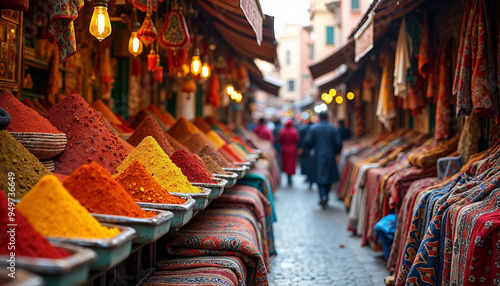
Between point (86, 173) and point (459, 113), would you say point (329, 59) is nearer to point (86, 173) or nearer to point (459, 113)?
point (459, 113)

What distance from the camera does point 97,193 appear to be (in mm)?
1964

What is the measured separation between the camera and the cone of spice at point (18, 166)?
211 centimetres

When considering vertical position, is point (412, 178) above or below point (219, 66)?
below

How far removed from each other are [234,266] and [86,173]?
4.18 feet

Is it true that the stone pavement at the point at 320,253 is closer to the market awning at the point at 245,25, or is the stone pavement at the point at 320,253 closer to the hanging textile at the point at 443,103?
the hanging textile at the point at 443,103

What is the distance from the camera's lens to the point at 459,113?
452 cm

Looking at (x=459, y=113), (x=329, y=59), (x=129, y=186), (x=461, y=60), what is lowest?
→ (x=129, y=186)

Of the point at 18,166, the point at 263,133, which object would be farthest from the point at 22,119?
the point at 263,133

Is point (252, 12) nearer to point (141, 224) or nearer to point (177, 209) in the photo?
point (177, 209)

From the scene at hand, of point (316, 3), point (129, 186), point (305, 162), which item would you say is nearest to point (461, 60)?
point (129, 186)

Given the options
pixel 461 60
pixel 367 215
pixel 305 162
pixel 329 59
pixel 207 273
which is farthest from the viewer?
pixel 305 162

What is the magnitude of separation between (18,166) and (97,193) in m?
0.48

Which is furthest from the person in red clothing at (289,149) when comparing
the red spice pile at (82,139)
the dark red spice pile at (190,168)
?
the red spice pile at (82,139)

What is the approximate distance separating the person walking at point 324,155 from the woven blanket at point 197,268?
6.21 m
